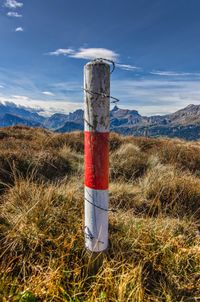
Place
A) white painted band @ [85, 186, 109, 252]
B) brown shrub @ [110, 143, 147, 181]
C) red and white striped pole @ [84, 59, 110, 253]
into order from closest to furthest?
red and white striped pole @ [84, 59, 110, 253]
white painted band @ [85, 186, 109, 252]
brown shrub @ [110, 143, 147, 181]

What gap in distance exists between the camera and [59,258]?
2.43 m

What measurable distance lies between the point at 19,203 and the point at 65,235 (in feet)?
3.13

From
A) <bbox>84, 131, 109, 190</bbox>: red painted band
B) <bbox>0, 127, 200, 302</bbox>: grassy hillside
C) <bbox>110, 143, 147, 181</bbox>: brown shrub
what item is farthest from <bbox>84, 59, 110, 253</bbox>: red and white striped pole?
<bbox>110, 143, 147, 181</bbox>: brown shrub

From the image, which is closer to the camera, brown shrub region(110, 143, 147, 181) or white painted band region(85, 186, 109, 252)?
white painted band region(85, 186, 109, 252)

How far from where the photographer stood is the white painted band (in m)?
2.28

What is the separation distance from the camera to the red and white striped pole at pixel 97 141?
2164mm

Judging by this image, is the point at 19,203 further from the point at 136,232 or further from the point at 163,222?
the point at 163,222

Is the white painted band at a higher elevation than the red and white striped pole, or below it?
below

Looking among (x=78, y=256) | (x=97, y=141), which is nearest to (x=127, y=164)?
(x=78, y=256)

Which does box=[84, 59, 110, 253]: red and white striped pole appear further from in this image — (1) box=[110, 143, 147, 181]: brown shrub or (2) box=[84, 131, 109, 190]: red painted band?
(1) box=[110, 143, 147, 181]: brown shrub

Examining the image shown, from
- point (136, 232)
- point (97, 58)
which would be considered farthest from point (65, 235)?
point (97, 58)

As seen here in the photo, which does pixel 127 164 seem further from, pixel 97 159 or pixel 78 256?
pixel 97 159

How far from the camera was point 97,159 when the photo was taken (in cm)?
223

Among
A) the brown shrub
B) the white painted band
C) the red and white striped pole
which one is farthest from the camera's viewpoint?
the brown shrub
